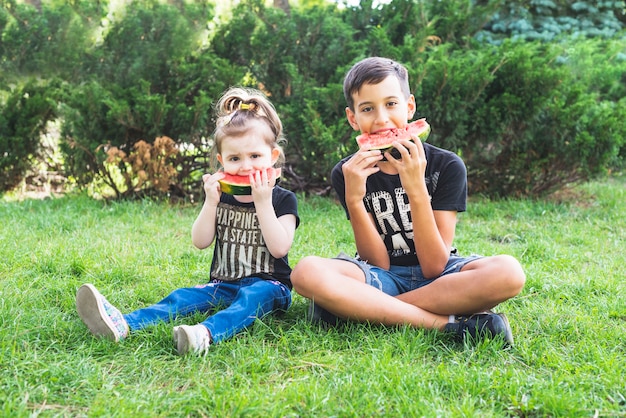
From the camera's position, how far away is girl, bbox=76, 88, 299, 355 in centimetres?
292

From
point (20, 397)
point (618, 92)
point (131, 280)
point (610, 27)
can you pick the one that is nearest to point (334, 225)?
point (131, 280)

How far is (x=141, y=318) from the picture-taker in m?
2.82

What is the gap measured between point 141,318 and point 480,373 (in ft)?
5.18

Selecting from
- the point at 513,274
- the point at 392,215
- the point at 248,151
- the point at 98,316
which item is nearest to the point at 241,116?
the point at 248,151

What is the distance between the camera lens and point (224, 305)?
3.08m

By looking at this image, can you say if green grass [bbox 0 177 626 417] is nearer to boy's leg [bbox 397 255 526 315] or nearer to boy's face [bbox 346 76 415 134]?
boy's leg [bbox 397 255 526 315]

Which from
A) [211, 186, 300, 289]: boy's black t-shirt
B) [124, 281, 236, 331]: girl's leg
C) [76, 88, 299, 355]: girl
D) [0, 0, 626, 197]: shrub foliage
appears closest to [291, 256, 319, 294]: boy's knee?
[76, 88, 299, 355]: girl

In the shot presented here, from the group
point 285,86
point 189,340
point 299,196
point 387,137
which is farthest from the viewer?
point 285,86

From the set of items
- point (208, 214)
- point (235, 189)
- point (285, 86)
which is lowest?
point (208, 214)

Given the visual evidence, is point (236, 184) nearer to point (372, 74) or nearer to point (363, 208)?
point (363, 208)

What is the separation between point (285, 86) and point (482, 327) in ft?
14.9

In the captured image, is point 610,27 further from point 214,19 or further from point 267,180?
point 267,180

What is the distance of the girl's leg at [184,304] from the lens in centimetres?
282

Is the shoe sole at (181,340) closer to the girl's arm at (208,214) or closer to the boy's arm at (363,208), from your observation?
the girl's arm at (208,214)
